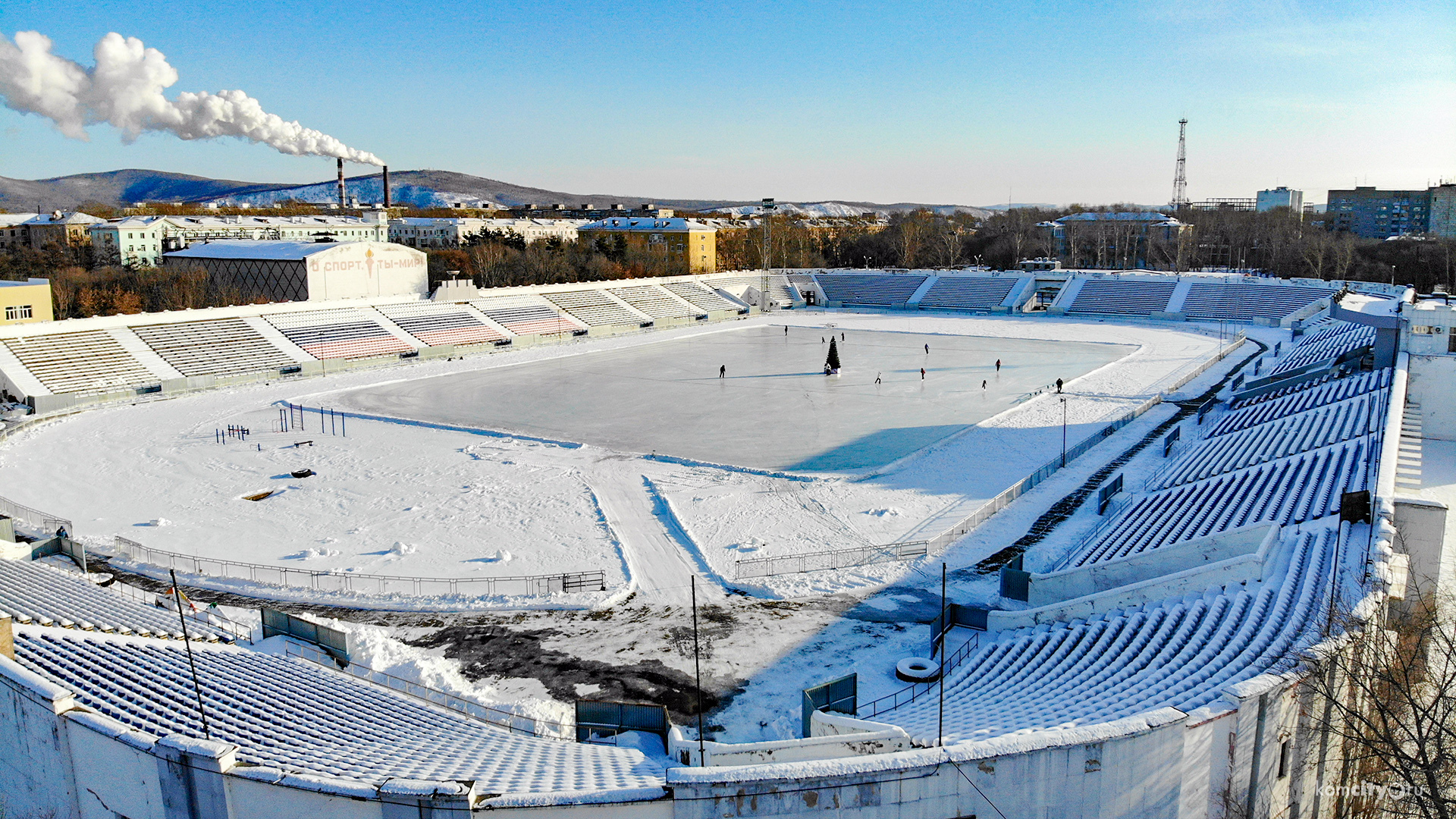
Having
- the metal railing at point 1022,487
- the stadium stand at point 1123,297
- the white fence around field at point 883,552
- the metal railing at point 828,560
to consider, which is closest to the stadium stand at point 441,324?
the metal railing at point 1022,487

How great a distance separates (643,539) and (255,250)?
5668cm

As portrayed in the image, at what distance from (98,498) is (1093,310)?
68088mm

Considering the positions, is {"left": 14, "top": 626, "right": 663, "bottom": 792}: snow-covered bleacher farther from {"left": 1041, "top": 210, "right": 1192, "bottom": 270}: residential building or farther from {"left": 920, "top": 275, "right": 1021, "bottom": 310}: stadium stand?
{"left": 1041, "top": 210, "right": 1192, "bottom": 270}: residential building

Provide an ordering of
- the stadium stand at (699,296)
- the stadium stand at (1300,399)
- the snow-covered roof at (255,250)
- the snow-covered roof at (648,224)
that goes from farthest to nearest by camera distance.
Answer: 1. the snow-covered roof at (648,224)
2. the stadium stand at (699,296)
3. the snow-covered roof at (255,250)
4. the stadium stand at (1300,399)

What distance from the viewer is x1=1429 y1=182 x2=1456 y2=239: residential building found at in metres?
133

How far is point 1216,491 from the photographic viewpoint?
23734mm

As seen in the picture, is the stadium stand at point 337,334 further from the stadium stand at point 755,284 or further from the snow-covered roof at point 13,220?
the snow-covered roof at point 13,220

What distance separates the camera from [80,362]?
4409 centimetres

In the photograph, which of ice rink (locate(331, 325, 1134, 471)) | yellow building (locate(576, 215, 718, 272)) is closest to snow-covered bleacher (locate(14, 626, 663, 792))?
ice rink (locate(331, 325, 1134, 471))

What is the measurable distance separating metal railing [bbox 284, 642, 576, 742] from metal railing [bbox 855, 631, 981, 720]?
4422 mm

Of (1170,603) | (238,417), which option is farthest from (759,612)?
(238,417)

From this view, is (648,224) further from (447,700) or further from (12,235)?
(447,700)

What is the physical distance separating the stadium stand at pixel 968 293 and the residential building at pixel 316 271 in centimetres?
4136

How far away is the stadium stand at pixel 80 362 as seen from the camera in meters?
42.4
